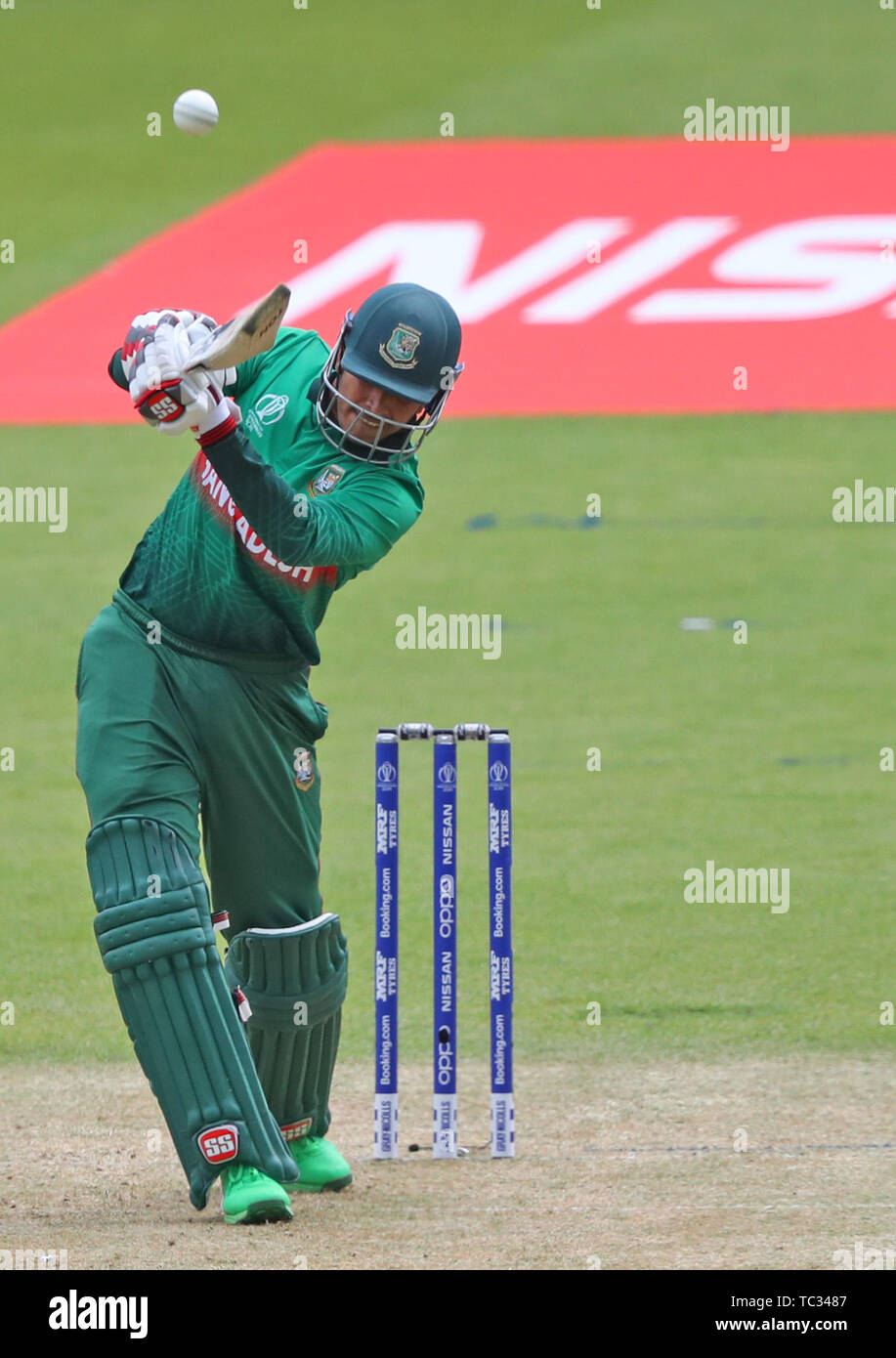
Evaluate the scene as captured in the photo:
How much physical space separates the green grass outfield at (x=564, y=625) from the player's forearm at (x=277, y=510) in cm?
251

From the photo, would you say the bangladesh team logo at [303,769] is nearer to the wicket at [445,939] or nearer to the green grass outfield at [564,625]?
the wicket at [445,939]

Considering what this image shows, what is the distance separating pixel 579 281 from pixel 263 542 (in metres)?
12.4

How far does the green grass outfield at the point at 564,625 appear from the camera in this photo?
775 cm

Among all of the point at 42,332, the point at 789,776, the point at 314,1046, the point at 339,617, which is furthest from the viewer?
the point at 42,332

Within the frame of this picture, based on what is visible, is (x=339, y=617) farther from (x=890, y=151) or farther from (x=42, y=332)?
(x=890, y=151)

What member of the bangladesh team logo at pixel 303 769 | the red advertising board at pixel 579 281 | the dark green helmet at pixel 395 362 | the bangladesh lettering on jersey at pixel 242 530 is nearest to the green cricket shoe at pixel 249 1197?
the bangladesh team logo at pixel 303 769

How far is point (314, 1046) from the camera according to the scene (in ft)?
18.3

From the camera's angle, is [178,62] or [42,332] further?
[178,62]

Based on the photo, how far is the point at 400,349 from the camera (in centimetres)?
513

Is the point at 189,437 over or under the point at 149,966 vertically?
over

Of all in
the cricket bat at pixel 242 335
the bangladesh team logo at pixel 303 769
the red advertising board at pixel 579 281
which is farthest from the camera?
the red advertising board at pixel 579 281

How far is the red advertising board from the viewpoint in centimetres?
1622

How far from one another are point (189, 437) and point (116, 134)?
6605 mm

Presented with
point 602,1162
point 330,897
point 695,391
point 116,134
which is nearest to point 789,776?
point 330,897
